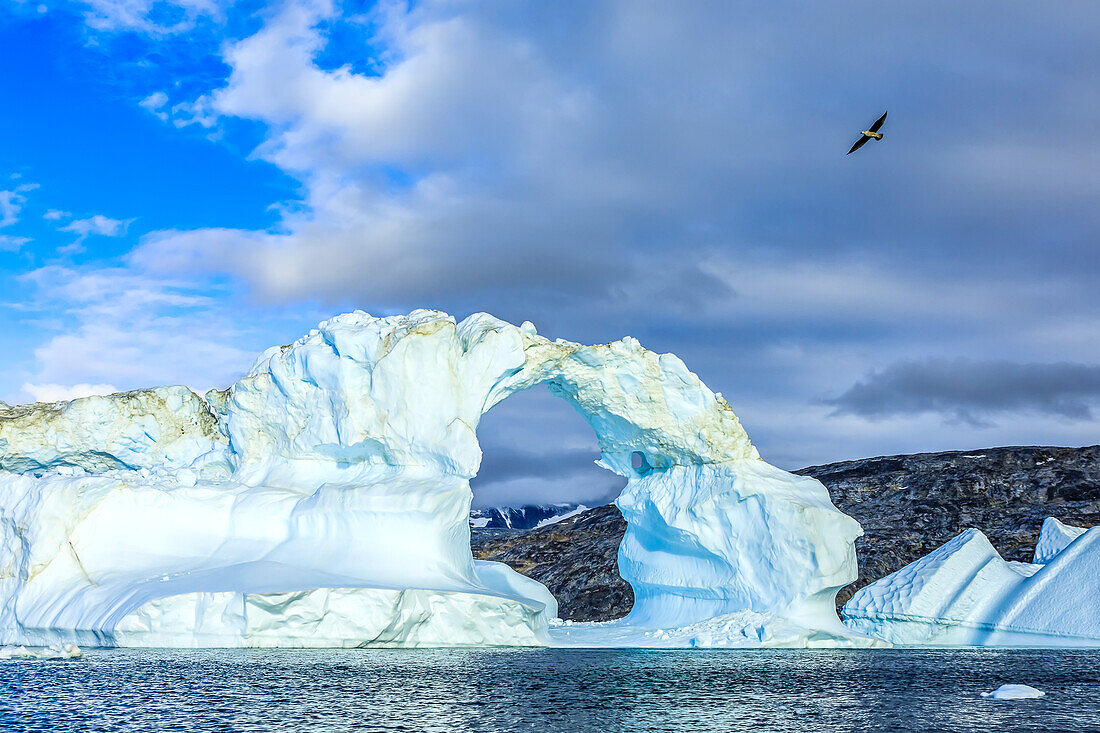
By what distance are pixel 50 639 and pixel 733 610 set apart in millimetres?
18195

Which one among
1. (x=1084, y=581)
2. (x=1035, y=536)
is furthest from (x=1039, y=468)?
(x=1084, y=581)

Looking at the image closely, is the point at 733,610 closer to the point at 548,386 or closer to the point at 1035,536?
the point at 548,386

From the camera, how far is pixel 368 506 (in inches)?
963

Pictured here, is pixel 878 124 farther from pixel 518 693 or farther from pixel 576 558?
pixel 576 558

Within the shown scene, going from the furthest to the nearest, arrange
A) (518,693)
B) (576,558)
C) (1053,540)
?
(576,558) → (1053,540) → (518,693)

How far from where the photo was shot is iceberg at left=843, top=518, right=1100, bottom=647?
2841 cm

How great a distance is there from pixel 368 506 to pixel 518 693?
29.7 ft

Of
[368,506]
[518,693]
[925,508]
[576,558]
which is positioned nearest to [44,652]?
[368,506]

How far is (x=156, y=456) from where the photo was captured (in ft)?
95.1

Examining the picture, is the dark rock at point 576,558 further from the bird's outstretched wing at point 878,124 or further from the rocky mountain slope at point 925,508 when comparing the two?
the bird's outstretched wing at point 878,124

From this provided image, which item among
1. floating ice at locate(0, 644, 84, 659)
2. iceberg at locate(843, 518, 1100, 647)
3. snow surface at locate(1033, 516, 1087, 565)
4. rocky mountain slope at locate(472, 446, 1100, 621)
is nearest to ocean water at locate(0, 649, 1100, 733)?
floating ice at locate(0, 644, 84, 659)

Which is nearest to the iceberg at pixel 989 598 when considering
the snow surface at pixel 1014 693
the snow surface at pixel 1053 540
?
the snow surface at pixel 1053 540

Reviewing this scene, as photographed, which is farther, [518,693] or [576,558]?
[576,558]

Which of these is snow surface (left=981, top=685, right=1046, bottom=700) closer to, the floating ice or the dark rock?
the floating ice
